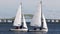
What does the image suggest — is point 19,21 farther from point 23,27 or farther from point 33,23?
point 33,23

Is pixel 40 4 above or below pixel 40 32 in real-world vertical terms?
above

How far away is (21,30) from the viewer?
134m

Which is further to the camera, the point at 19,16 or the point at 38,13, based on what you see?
the point at 19,16

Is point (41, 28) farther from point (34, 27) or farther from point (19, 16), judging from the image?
point (19, 16)

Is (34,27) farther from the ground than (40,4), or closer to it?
closer to it

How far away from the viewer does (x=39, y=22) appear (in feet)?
412

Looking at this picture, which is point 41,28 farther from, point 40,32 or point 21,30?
point 21,30

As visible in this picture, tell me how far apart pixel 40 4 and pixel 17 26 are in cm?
1337

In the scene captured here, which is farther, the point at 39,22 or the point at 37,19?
the point at 39,22

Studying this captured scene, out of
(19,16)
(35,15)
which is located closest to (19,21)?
(19,16)

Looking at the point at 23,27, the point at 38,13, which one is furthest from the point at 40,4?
the point at 23,27

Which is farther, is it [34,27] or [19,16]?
[19,16]

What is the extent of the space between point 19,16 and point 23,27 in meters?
4.68

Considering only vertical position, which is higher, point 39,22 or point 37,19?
point 37,19
